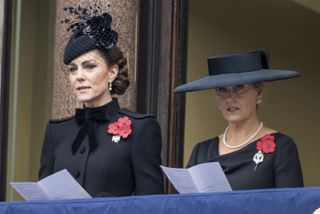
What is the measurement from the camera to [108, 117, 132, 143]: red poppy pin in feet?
16.2

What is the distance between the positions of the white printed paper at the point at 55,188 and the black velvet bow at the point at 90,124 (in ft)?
1.87

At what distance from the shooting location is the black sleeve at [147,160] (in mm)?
4832

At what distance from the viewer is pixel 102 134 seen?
5.02 m

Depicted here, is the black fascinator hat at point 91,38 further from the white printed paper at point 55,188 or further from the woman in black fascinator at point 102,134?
the white printed paper at point 55,188

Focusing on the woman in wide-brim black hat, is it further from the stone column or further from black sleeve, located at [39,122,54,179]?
the stone column

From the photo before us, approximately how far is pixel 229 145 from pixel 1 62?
3349 millimetres

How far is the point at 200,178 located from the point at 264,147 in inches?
27.2

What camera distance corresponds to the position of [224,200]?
4066 mm

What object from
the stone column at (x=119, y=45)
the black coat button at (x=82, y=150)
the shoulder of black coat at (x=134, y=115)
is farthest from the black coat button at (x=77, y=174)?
the stone column at (x=119, y=45)

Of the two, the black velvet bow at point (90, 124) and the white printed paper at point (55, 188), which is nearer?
the white printed paper at point (55, 188)

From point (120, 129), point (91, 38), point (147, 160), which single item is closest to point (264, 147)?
point (147, 160)

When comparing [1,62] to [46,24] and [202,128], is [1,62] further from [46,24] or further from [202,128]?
[202,128]

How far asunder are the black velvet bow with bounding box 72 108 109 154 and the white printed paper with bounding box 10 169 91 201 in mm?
571

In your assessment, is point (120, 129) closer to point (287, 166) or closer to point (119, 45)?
point (287, 166)
